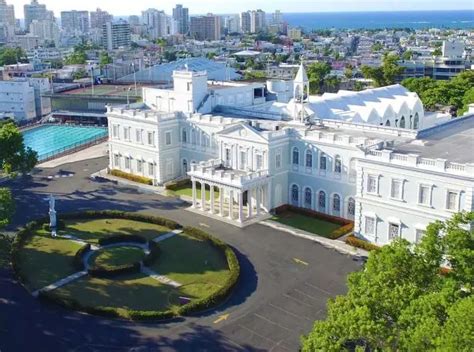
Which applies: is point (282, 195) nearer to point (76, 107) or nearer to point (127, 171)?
point (127, 171)

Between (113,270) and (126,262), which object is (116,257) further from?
(113,270)

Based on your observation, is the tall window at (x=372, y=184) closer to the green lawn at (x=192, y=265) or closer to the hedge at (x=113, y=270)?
the green lawn at (x=192, y=265)

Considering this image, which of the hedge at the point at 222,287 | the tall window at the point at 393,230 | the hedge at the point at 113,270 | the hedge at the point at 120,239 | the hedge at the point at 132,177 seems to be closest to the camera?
the hedge at the point at 222,287

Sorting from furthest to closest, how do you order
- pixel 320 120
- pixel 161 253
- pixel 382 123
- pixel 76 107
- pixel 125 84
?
pixel 125 84 < pixel 76 107 < pixel 382 123 < pixel 320 120 < pixel 161 253

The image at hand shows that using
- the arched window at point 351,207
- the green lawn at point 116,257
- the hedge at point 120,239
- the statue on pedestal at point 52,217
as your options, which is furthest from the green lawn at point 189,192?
the statue on pedestal at point 52,217

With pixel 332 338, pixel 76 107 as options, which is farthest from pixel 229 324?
pixel 76 107
